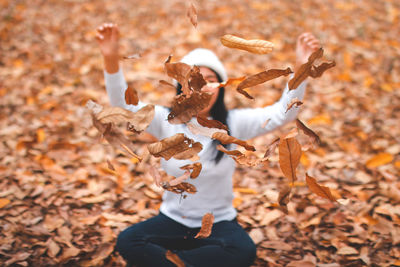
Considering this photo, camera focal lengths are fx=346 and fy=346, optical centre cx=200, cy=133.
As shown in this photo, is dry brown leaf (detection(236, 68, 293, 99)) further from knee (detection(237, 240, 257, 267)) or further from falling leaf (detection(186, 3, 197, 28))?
knee (detection(237, 240, 257, 267))

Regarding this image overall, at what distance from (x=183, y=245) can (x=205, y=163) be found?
384mm

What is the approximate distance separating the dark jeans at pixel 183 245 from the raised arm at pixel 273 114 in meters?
0.42

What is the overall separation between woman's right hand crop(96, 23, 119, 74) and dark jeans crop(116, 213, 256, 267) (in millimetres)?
694

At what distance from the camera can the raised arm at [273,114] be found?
1.32 m

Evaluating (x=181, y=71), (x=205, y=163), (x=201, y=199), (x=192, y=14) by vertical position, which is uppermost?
(x=192, y=14)

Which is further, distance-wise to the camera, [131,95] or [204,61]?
[204,61]

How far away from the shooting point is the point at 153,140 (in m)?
2.15

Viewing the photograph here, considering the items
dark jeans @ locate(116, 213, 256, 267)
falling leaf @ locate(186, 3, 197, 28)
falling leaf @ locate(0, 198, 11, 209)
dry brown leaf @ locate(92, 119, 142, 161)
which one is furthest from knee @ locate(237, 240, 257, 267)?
falling leaf @ locate(0, 198, 11, 209)

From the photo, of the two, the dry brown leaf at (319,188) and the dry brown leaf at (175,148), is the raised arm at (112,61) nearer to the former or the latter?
the dry brown leaf at (175,148)

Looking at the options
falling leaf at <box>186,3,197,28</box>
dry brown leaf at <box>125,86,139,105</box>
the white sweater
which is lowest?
the white sweater

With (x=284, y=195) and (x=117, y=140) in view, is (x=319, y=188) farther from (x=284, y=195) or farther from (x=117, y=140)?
(x=117, y=140)

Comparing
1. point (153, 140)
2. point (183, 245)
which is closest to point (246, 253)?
point (183, 245)

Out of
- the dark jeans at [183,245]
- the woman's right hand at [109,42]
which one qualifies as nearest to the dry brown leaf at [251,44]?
the woman's right hand at [109,42]

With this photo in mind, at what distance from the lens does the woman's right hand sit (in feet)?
4.40
